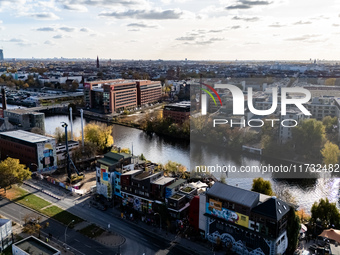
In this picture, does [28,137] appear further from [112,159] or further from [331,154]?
[331,154]

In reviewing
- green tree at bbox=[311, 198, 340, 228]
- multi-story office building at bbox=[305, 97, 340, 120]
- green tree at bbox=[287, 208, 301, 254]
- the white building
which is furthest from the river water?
the white building

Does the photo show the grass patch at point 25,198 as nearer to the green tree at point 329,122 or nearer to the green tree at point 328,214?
the green tree at point 328,214

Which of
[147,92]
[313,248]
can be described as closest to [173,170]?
[313,248]

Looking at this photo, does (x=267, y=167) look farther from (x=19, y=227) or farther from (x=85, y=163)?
(x=19, y=227)

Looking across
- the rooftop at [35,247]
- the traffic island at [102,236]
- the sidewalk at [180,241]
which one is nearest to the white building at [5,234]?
the rooftop at [35,247]

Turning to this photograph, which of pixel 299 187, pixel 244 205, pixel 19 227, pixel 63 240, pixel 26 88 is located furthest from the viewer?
pixel 26 88

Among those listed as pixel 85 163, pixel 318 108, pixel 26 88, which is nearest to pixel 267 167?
pixel 318 108
